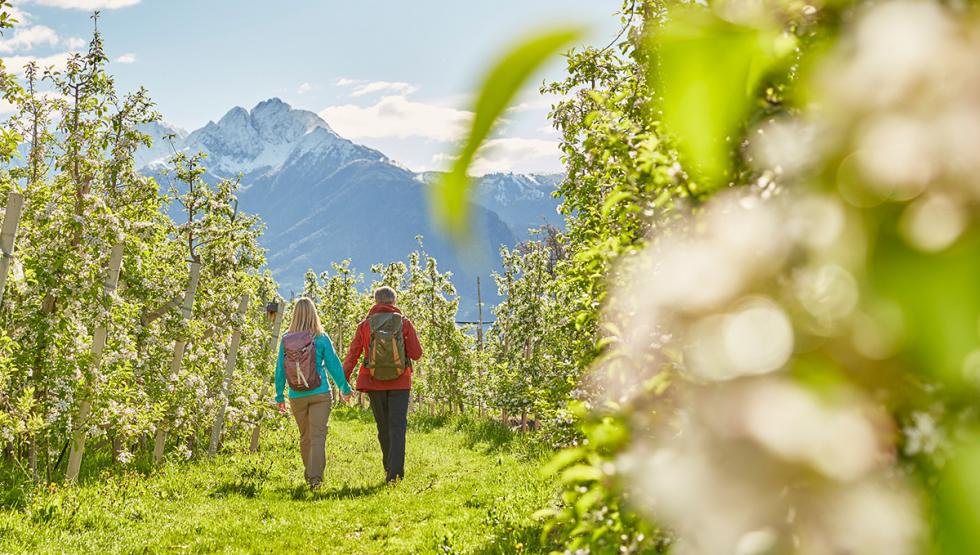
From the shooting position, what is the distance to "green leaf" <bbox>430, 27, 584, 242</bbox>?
36 cm

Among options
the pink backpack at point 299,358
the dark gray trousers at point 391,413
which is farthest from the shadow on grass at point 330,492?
the pink backpack at point 299,358

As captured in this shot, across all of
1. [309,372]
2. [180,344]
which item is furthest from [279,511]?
[180,344]

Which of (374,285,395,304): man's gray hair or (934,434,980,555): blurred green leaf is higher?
(374,285,395,304): man's gray hair

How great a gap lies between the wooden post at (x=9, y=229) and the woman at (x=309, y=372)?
311 centimetres

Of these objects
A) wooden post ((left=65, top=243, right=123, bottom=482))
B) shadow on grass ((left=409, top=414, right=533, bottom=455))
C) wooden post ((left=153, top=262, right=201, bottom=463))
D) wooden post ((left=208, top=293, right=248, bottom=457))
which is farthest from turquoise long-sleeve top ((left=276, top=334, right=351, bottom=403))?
shadow on grass ((left=409, top=414, right=533, bottom=455))

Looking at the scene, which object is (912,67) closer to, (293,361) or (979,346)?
(979,346)

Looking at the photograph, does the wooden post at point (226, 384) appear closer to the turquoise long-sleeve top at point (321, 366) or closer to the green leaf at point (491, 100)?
the turquoise long-sleeve top at point (321, 366)

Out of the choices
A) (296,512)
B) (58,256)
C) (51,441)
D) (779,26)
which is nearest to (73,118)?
(58,256)

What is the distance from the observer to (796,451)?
412 mm

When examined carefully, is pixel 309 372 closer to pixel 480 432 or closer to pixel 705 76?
pixel 705 76

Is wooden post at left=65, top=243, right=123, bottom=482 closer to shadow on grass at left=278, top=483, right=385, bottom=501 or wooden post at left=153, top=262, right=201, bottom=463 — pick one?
wooden post at left=153, top=262, right=201, bottom=463

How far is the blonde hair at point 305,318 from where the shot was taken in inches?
357

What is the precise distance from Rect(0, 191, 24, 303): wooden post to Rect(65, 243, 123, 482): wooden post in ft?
5.81

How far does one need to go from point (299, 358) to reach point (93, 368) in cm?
260
